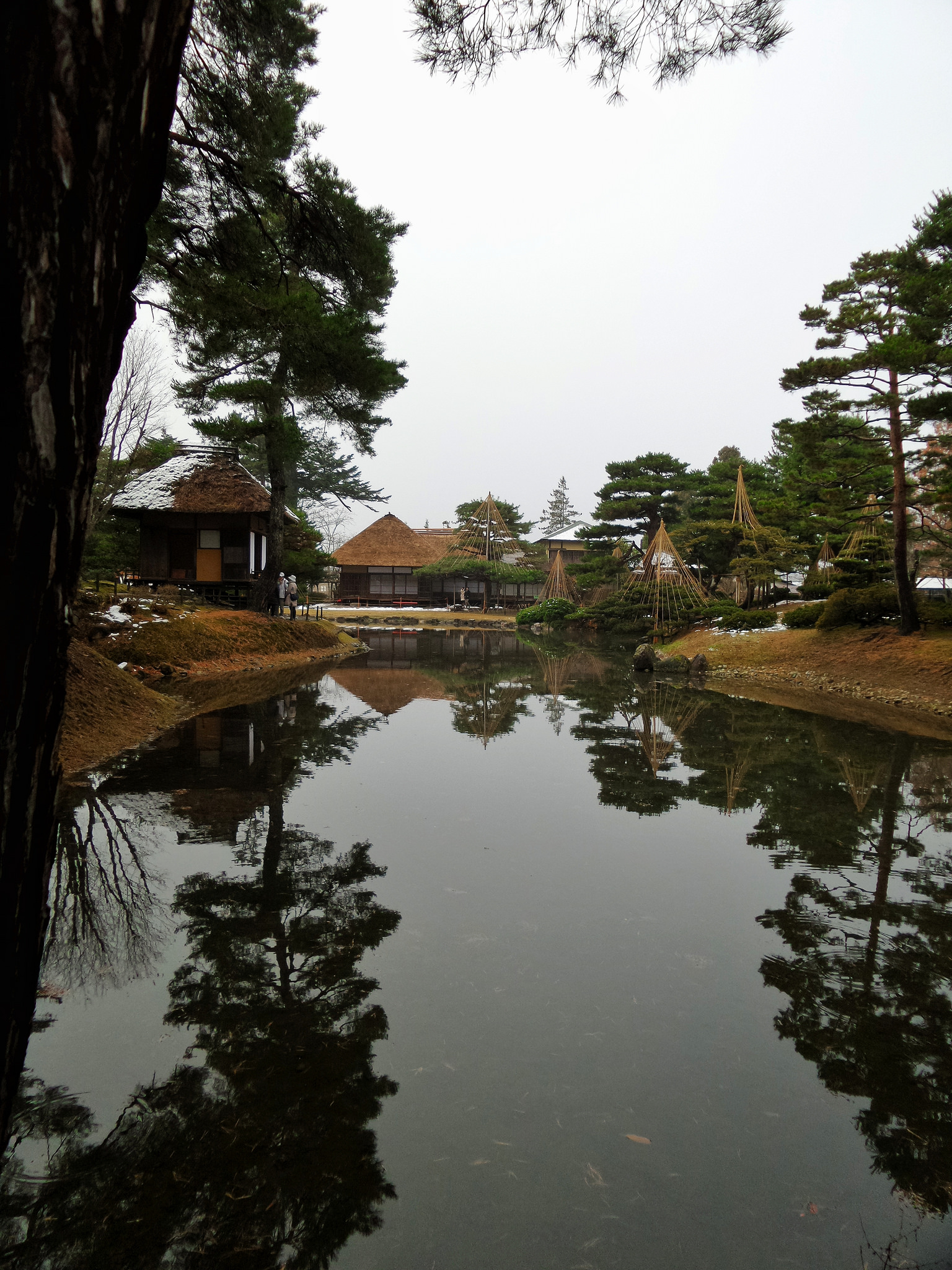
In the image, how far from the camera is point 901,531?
13.5 metres

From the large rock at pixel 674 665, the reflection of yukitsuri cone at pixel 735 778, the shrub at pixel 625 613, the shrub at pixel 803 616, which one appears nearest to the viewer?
the reflection of yukitsuri cone at pixel 735 778

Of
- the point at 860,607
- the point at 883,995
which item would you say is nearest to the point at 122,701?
the point at 883,995

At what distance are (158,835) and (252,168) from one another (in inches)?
200

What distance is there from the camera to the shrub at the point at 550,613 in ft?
108

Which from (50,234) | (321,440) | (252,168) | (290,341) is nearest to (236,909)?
(50,234)

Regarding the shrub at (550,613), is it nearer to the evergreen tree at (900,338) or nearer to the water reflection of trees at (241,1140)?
the evergreen tree at (900,338)

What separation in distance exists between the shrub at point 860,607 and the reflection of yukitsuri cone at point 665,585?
7.48m

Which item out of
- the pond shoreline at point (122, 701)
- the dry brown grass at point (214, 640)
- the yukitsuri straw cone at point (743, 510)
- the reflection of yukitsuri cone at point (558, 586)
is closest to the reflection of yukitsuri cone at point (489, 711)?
the pond shoreline at point (122, 701)

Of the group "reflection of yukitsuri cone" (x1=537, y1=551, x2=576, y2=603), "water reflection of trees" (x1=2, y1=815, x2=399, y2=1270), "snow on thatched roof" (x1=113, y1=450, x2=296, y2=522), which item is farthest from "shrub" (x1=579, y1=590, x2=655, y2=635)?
"water reflection of trees" (x1=2, y1=815, x2=399, y2=1270)

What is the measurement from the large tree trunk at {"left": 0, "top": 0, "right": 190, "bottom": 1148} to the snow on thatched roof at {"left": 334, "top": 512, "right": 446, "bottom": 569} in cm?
3648

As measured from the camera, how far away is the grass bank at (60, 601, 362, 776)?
24.5ft

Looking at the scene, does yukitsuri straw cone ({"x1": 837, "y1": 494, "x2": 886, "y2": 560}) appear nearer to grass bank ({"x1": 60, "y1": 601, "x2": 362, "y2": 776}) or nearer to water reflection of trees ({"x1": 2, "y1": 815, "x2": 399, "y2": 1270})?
grass bank ({"x1": 60, "y1": 601, "x2": 362, "y2": 776})

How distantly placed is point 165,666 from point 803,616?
46.5ft

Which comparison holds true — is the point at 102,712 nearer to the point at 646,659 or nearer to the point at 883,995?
the point at 883,995
